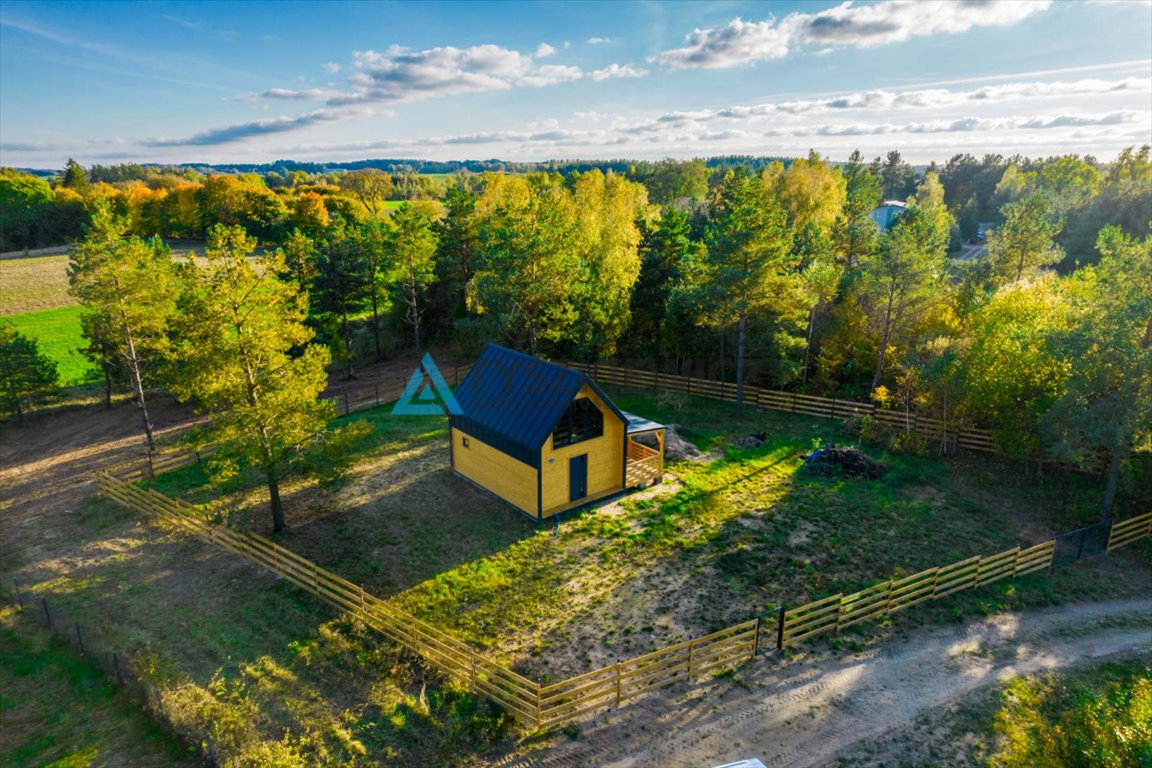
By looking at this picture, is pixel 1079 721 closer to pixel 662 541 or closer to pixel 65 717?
pixel 662 541

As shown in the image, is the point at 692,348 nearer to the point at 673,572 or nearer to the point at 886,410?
the point at 886,410

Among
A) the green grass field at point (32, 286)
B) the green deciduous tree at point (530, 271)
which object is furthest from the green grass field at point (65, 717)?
the green grass field at point (32, 286)

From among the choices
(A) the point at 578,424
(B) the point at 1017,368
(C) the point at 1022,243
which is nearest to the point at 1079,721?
(A) the point at 578,424

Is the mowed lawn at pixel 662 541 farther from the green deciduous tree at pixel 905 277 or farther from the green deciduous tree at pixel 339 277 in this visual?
the green deciduous tree at pixel 339 277

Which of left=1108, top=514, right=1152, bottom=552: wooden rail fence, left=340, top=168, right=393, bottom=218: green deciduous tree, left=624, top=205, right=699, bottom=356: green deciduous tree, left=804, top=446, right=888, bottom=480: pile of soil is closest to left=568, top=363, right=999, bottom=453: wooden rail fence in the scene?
left=624, top=205, right=699, bottom=356: green deciduous tree

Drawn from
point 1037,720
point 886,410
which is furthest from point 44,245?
point 1037,720

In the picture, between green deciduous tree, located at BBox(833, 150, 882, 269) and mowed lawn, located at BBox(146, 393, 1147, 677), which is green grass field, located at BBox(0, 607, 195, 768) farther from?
green deciduous tree, located at BBox(833, 150, 882, 269)
